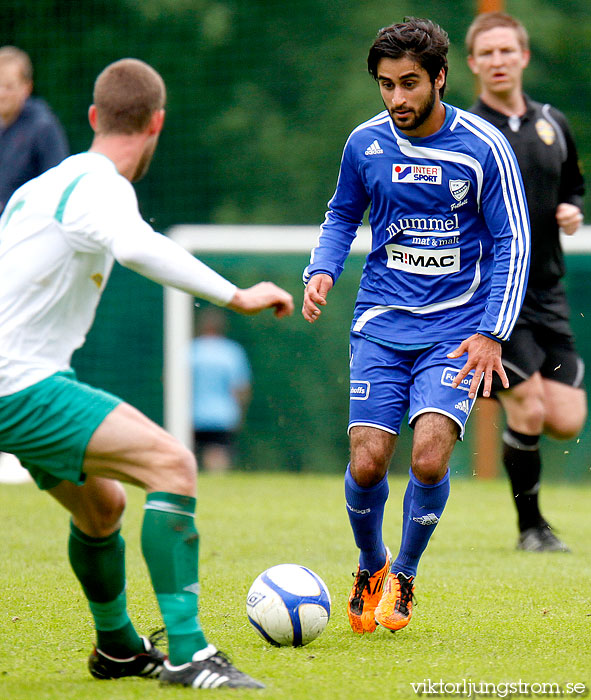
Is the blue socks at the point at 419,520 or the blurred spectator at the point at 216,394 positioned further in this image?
the blurred spectator at the point at 216,394

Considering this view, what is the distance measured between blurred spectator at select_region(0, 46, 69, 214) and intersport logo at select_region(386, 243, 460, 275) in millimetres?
4474

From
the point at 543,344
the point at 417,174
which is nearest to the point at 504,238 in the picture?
the point at 417,174

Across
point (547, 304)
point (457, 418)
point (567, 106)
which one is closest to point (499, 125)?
point (547, 304)

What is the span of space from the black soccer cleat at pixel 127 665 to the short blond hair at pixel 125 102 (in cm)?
166

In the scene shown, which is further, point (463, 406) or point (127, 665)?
point (463, 406)

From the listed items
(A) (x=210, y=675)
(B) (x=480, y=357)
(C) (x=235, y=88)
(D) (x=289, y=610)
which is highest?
(C) (x=235, y=88)

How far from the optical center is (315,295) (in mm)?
4559

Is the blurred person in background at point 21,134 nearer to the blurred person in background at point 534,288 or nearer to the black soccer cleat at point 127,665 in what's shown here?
the blurred person in background at point 534,288

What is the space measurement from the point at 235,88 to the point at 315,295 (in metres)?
10.2

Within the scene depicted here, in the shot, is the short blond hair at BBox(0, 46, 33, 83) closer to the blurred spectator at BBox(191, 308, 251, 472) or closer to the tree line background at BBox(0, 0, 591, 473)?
the tree line background at BBox(0, 0, 591, 473)

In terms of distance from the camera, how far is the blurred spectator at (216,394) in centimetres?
1121

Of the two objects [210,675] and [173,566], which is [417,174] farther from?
[210,675]

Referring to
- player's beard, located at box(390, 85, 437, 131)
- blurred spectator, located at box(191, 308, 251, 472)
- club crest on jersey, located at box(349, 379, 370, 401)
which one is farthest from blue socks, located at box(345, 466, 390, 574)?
blurred spectator, located at box(191, 308, 251, 472)

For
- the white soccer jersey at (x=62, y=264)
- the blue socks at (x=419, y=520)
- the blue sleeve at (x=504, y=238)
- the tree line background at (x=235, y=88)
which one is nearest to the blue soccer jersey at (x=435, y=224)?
the blue sleeve at (x=504, y=238)
